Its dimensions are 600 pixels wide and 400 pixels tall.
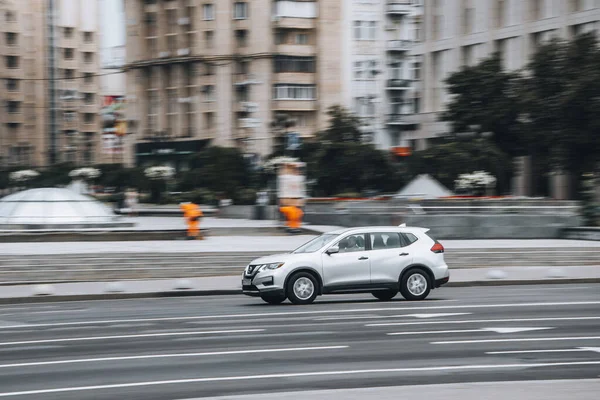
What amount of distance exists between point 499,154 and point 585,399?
4756 cm

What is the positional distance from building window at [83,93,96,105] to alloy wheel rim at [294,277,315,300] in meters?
113

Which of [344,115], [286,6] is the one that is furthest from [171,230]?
[286,6]

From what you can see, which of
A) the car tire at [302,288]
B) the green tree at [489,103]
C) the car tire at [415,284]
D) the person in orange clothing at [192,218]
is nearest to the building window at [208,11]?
the green tree at [489,103]

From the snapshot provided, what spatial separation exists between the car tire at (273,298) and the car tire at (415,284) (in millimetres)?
2273

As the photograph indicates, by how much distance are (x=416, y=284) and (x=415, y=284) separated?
0.08ft

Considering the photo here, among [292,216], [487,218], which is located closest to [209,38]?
[292,216]

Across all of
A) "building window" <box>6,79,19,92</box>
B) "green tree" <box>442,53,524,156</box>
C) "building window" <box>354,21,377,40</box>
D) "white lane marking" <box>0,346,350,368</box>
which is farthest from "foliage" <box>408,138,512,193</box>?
"building window" <box>6,79,19,92</box>

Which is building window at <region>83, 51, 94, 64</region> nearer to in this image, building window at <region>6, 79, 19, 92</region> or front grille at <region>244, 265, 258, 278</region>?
building window at <region>6, 79, 19, 92</region>

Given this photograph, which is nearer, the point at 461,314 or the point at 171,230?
the point at 461,314

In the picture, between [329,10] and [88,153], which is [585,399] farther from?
[88,153]

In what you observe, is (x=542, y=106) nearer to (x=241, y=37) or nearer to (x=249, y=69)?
(x=249, y=69)

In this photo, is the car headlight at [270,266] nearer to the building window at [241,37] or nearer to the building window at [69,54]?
the building window at [241,37]

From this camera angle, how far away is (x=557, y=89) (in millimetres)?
51906

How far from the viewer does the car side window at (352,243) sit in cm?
1988
